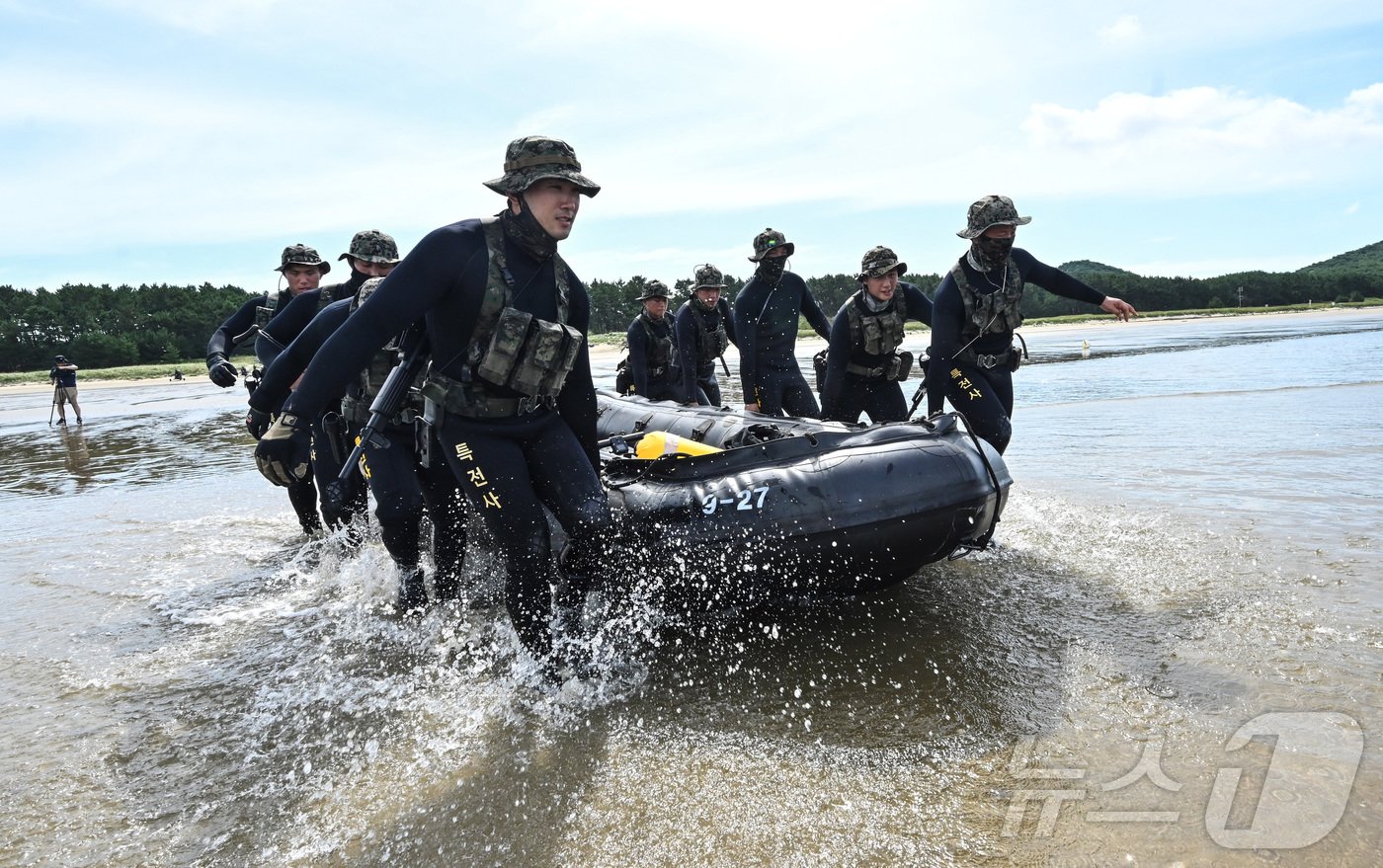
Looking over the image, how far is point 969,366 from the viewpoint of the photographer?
5.31 metres

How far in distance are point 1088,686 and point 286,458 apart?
4.85m

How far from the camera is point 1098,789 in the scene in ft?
8.13

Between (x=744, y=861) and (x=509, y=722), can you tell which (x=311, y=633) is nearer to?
(x=509, y=722)

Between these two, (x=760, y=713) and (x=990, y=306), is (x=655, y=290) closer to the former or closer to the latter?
(x=990, y=306)

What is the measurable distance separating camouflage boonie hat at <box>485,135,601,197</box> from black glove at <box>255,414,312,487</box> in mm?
2659

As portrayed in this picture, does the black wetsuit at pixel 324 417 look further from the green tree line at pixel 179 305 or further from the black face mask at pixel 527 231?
the green tree line at pixel 179 305

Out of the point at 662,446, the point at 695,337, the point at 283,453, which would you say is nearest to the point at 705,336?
the point at 695,337

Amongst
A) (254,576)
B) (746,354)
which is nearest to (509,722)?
(254,576)

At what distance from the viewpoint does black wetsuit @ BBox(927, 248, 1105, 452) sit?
17.1 feet

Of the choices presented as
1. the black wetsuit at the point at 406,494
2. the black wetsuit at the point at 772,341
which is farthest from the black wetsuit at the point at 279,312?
the black wetsuit at the point at 772,341

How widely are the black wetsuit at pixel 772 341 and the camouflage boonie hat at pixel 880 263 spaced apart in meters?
1.11

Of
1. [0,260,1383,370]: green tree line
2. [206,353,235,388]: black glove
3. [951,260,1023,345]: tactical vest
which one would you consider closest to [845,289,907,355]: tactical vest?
[951,260,1023,345]: tactical vest

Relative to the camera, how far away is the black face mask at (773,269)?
22.5 feet

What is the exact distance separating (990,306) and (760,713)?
10.4 feet
